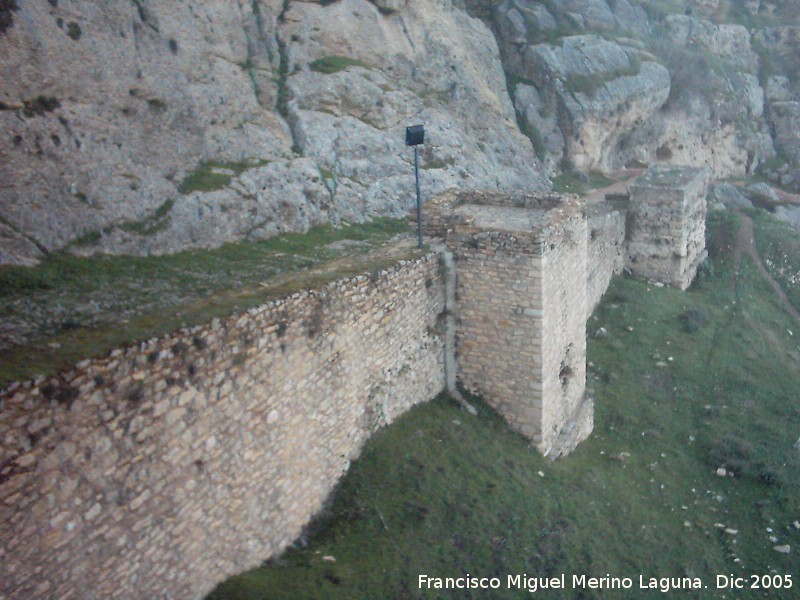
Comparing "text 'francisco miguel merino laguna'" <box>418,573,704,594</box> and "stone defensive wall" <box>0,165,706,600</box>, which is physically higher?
"stone defensive wall" <box>0,165,706,600</box>

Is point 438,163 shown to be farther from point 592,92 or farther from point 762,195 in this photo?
point 762,195

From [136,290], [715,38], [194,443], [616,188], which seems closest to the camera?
[194,443]

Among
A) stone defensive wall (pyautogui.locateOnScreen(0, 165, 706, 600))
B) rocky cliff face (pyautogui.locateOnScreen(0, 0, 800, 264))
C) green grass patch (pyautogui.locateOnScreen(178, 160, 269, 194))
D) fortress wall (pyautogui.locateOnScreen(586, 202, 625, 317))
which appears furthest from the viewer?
fortress wall (pyautogui.locateOnScreen(586, 202, 625, 317))

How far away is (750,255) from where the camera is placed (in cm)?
2966

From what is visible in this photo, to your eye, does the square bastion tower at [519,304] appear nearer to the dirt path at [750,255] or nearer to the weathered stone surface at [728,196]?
the dirt path at [750,255]

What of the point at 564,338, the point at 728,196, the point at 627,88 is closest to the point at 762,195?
the point at 728,196

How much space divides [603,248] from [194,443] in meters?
19.7

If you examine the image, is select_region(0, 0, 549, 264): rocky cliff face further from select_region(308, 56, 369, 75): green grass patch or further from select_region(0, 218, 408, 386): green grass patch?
select_region(0, 218, 408, 386): green grass patch

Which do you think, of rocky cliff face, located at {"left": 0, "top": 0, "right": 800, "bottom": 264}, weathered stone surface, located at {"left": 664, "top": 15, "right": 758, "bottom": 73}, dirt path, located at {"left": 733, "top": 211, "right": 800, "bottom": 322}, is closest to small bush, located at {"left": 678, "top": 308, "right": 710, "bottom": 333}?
dirt path, located at {"left": 733, "top": 211, "right": 800, "bottom": 322}

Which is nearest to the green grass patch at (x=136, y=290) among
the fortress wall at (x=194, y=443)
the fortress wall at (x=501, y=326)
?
the fortress wall at (x=194, y=443)

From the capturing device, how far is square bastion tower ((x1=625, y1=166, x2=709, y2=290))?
88.0 feet

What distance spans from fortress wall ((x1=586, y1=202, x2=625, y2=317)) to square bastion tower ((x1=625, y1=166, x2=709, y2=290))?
555mm

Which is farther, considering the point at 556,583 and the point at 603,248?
the point at 603,248

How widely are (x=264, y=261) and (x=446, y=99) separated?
16709mm
